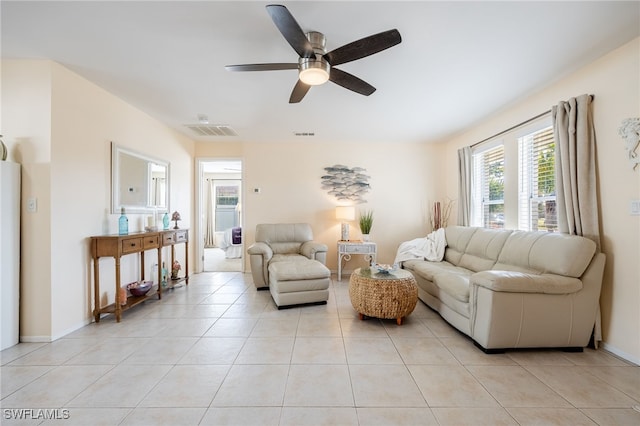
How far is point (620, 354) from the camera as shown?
6.98 ft

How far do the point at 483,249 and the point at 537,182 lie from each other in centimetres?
98

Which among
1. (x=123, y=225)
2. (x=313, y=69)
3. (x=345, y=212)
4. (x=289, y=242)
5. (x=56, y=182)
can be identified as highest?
(x=313, y=69)

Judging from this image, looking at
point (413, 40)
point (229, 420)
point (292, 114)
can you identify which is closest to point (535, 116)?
point (413, 40)

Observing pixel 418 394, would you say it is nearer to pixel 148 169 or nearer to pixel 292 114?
pixel 292 114

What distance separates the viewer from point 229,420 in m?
1.47

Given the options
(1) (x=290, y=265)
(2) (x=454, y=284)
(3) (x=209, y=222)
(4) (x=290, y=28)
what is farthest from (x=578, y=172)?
(3) (x=209, y=222)

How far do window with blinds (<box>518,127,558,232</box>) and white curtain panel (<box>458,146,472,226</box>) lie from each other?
953mm

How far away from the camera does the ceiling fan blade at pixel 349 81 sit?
81.8 inches

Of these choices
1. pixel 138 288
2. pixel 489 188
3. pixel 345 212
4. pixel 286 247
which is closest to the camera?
pixel 138 288

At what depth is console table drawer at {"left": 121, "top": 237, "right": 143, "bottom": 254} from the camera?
281 centimetres

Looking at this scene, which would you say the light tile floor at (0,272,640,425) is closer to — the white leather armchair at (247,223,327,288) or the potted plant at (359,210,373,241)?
the white leather armchair at (247,223,327,288)

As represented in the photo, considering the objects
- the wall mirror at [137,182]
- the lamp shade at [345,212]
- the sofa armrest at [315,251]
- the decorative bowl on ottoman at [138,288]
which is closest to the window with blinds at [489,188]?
the lamp shade at [345,212]

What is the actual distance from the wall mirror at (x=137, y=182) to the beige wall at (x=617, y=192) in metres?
4.91

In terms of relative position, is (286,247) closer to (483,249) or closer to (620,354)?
Result: (483,249)
